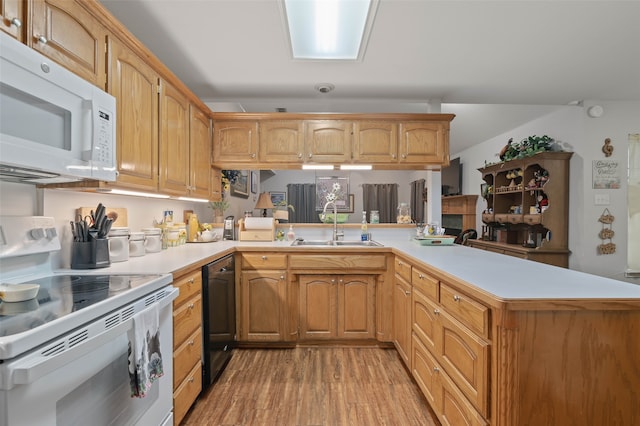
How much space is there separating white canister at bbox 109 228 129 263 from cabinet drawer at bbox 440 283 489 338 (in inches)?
73.1

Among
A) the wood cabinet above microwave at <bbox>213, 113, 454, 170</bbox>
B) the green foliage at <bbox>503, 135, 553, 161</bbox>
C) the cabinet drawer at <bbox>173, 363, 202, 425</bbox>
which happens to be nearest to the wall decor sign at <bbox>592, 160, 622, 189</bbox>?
the green foliage at <bbox>503, 135, 553, 161</bbox>

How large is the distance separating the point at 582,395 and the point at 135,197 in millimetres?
2654

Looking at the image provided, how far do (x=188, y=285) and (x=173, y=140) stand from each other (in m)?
1.09

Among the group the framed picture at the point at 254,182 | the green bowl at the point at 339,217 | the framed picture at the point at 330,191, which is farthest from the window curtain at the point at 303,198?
the green bowl at the point at 339,217

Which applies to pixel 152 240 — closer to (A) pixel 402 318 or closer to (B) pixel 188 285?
(B) pixel 188 285

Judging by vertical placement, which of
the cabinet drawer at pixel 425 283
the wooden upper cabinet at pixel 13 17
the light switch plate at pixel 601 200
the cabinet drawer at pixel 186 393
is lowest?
the cabinet drawer at pixel 186 393

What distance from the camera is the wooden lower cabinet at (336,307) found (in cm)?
268

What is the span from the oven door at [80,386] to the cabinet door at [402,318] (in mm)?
1594

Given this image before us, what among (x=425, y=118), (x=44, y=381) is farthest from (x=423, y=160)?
(x=44, y=381)

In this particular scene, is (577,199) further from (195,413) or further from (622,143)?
(195,413)

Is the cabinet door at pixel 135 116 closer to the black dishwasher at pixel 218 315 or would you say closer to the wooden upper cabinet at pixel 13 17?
the wooden upper cabinet at pixel 13 17

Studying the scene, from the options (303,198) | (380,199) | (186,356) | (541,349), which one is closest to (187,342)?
(186,356)

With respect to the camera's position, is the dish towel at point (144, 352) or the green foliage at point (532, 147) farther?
the green foliage at point (532, 147)

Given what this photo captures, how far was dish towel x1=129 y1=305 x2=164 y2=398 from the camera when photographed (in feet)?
3.49
